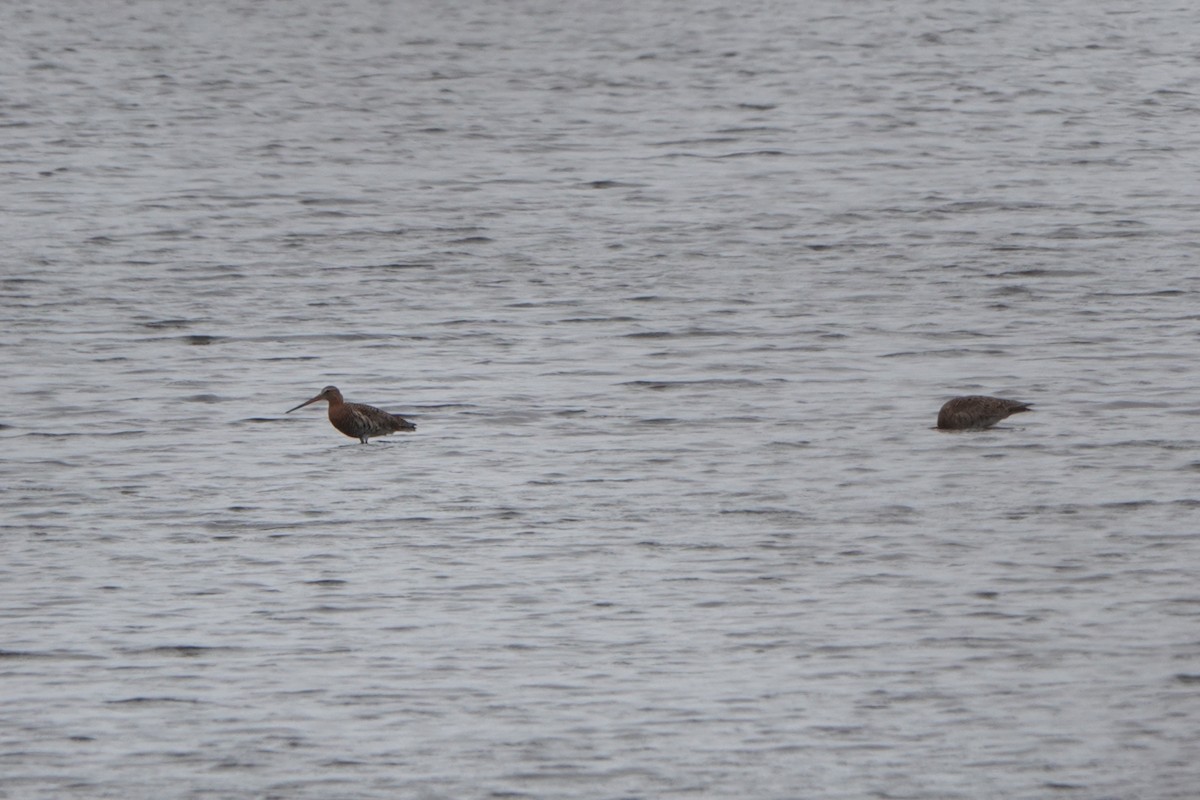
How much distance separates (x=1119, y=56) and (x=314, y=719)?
31.1m

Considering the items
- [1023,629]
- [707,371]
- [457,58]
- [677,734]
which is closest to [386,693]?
[677,734]

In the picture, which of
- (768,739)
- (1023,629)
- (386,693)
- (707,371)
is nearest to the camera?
(768,739)

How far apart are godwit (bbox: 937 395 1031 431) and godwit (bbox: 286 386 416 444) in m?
4.08

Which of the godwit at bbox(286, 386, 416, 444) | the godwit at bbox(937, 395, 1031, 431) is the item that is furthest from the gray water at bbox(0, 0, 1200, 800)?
the godwit at bbox(937, 395, 1031, 431)

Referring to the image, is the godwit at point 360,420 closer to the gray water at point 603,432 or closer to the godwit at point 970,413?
the gray water at point 603,432

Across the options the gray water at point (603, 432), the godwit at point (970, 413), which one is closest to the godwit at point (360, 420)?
the gray water at point (603, 432)

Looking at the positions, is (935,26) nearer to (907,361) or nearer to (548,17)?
(548,17)

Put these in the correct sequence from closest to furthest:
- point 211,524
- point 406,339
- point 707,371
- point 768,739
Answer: point 768,739
point 211,524
point 707,371
point 406,339

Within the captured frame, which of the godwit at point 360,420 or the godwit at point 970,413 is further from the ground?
the godwit at point 360,420

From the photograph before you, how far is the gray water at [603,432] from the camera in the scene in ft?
40.2

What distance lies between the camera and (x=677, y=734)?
39.7ft

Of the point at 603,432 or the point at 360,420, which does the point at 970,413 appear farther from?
the point at 360,420

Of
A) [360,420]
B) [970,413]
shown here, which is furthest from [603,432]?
[970,413]

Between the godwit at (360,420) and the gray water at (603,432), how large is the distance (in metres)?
0.15
